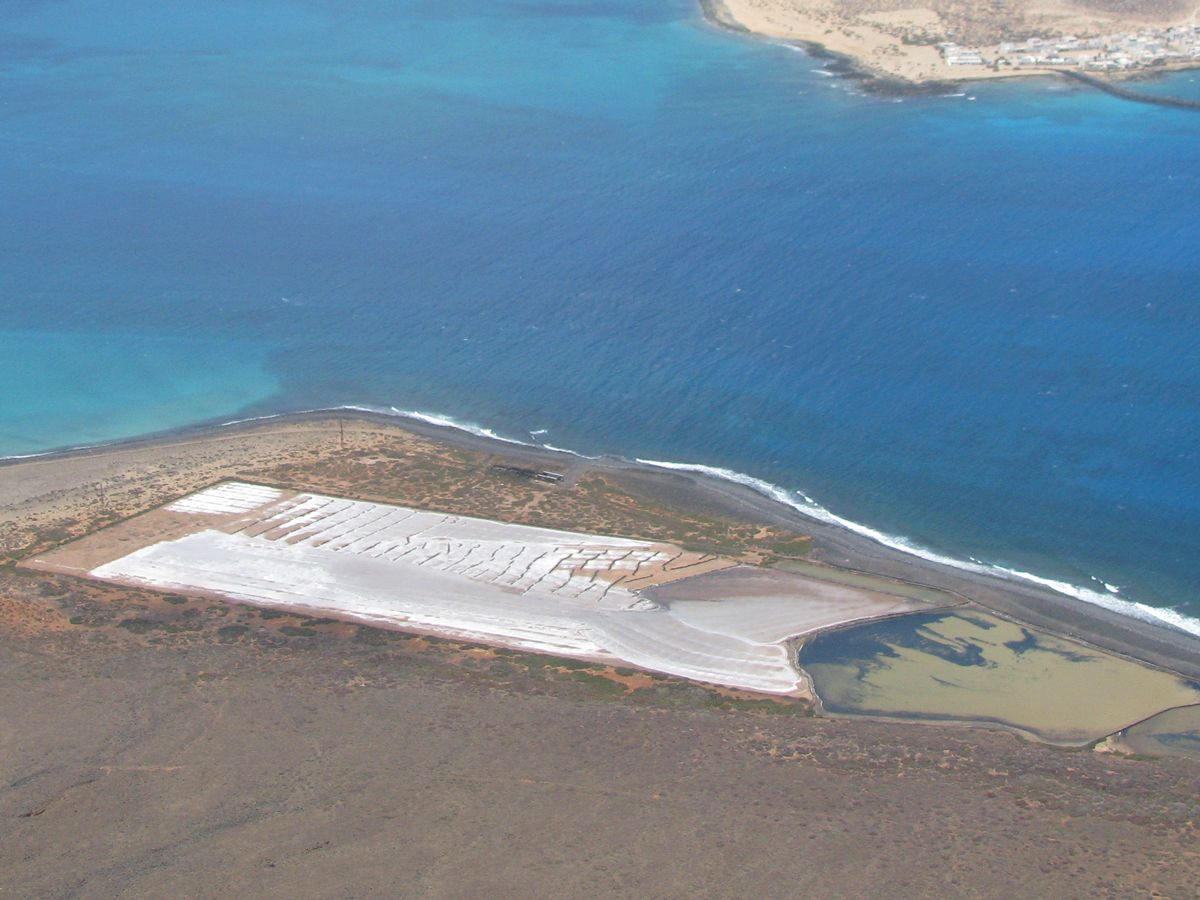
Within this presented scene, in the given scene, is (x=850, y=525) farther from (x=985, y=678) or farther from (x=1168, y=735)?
(x=1168, y=735)

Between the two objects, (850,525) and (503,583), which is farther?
(850,525)

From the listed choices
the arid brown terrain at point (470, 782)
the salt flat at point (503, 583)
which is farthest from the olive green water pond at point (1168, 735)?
the salt flat at point (503, 583)

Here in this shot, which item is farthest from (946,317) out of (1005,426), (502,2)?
(502,2)

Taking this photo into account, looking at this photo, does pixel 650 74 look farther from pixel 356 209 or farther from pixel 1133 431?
pixel 1133 431

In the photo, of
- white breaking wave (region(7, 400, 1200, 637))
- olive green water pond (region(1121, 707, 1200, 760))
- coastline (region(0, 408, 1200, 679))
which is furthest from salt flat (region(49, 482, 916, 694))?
olive green water pond (region(1121, 707, 1200, 760))

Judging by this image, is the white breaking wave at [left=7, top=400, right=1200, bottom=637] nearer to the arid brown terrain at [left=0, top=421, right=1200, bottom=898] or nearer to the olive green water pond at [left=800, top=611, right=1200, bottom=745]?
the olive green water pond at [left=800, top=611, right=1200, bottom=745]

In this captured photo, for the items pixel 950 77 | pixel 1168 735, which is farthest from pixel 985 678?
pixel 950 77
